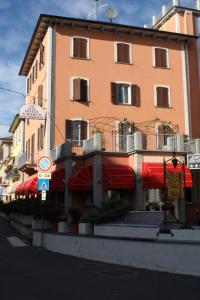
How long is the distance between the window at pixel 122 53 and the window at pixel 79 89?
124 inches

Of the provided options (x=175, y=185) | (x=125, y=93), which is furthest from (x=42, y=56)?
(x=175, y=185)

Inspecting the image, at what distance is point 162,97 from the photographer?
32.5 meters

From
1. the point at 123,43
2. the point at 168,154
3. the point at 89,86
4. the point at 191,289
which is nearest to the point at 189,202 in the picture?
the point at 168,154

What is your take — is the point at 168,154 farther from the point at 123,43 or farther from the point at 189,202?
the point at 123,43

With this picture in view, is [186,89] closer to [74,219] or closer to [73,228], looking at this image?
[74,219]

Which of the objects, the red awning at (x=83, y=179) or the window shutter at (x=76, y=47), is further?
the window shutter at (x=76, y=47)

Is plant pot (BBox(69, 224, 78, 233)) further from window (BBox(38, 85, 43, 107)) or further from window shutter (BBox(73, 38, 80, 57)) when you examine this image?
window shutter (BBox(73, 38, 80, 57))

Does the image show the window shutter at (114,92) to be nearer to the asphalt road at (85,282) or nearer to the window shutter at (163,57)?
the window shutter at (163,57)

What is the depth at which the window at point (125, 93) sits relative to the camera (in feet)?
103

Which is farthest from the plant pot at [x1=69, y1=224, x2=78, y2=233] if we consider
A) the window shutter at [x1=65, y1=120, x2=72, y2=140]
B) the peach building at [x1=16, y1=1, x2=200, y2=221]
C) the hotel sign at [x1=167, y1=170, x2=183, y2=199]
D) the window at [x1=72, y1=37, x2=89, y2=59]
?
the window at [x1=72, y1=37, x2=89, y2=59]

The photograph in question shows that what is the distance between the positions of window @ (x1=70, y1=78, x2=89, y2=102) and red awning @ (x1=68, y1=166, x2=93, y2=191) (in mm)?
7248

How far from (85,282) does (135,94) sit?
22.5m

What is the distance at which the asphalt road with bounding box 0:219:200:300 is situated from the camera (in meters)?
9.12

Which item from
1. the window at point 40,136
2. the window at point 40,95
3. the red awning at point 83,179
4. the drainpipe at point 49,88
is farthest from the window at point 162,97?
the red awning at point 83,179
